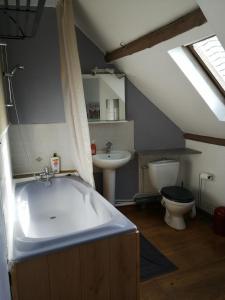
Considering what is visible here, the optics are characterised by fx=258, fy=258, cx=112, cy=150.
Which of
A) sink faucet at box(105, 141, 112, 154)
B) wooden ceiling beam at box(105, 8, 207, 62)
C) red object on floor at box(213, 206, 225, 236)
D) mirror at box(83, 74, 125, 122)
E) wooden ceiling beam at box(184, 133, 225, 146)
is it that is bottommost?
red object on floor at box(213, 206, 225, 236)

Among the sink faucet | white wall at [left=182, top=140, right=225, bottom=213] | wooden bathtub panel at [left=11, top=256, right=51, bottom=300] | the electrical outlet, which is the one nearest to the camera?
wooden bathtub panel at [left=11, top=256, right=51, bottom=300]

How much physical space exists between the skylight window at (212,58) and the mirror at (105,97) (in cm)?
114

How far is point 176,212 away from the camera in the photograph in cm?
289

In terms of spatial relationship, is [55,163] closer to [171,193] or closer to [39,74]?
[39,74]

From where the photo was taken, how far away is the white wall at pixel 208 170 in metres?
3.00

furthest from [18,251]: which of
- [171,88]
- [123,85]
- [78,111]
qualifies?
[123,85]

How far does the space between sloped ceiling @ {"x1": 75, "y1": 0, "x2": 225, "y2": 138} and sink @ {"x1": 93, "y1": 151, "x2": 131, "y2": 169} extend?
0.83 m

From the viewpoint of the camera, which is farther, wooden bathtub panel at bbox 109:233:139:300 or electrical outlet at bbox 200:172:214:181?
electrical outlet at bbox 200:172:214:181

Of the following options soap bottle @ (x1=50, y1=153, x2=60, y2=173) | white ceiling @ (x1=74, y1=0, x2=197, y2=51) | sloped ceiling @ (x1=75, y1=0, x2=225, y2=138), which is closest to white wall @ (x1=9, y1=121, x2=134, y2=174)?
soap bottle @ (x1=50, y1=153, x2=60, y2=173)

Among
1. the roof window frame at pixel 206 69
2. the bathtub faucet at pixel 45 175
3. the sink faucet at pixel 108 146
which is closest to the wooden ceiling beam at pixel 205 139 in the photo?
the roof window frame at pixel 206 69

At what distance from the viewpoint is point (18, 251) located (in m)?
1.48

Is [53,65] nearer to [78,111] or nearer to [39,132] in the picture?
[39,132]

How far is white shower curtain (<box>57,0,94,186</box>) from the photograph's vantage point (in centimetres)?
230

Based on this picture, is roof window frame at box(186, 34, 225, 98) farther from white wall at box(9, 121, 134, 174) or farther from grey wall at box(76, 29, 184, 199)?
white wall at box(9, 121, 134, 174)
